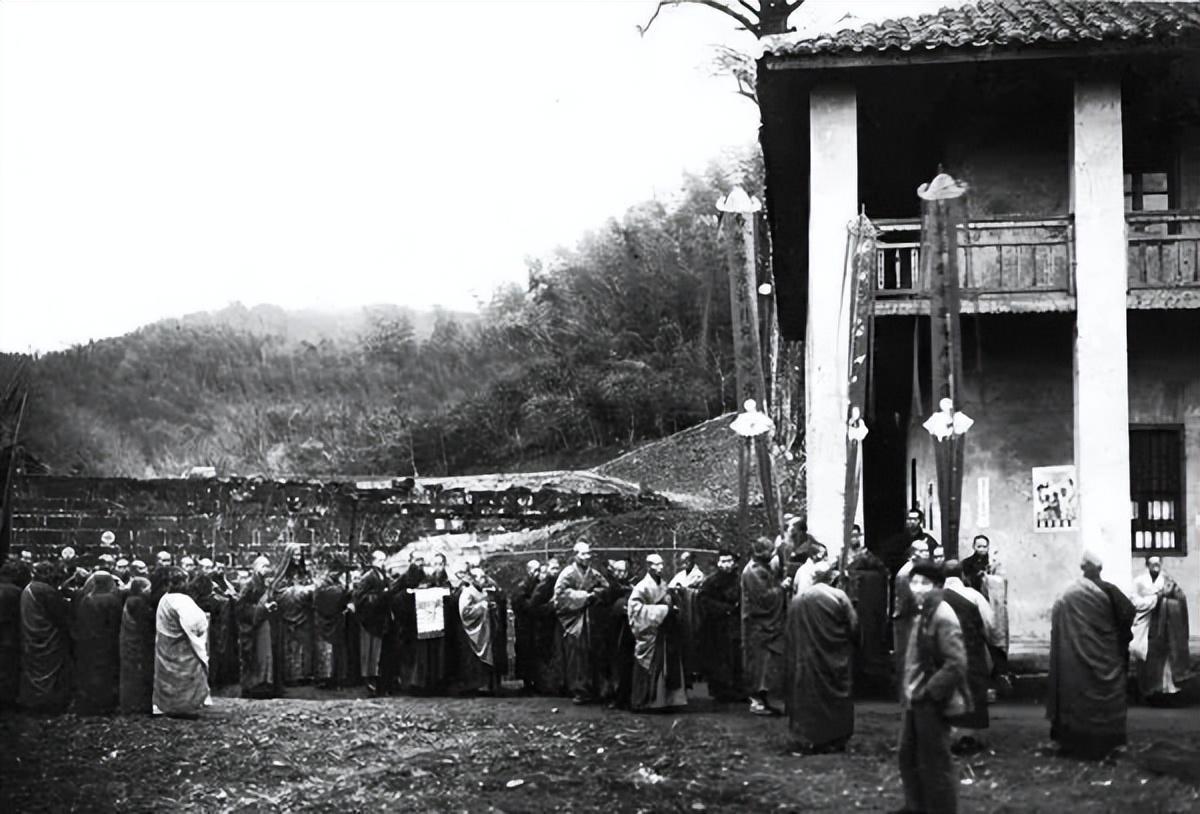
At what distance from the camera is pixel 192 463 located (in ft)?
116

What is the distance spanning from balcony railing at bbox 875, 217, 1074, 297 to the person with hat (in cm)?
604

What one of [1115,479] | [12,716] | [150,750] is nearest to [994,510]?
[1115,479]

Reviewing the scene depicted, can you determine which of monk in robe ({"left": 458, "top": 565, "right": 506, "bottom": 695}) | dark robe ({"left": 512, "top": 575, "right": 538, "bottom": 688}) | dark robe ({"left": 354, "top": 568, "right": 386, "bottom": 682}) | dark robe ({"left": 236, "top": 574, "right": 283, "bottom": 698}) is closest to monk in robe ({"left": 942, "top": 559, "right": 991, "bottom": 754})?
dark robe ({"left": 512, "top": 575, "right": 538, "bottom": 688})

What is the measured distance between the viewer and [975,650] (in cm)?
1016

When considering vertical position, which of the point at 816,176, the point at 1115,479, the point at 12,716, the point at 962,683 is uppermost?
the point at 816,176

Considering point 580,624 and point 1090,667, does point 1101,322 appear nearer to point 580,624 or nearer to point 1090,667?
point 1090,667

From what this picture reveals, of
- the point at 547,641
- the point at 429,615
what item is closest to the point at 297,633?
the point at 429,615

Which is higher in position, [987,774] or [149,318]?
[149,318]

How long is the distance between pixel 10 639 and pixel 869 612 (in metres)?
8.18

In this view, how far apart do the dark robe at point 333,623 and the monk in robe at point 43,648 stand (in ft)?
9.23

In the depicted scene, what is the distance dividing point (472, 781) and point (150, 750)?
3045 mm

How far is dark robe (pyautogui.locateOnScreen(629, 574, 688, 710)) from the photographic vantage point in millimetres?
12594

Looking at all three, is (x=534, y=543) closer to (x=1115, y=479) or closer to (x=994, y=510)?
(x=994, y=510)

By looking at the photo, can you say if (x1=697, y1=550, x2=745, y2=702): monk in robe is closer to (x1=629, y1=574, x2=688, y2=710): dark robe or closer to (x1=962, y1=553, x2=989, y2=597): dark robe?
(x1=629, y1=574, x2=688, y2=710): dark robe
